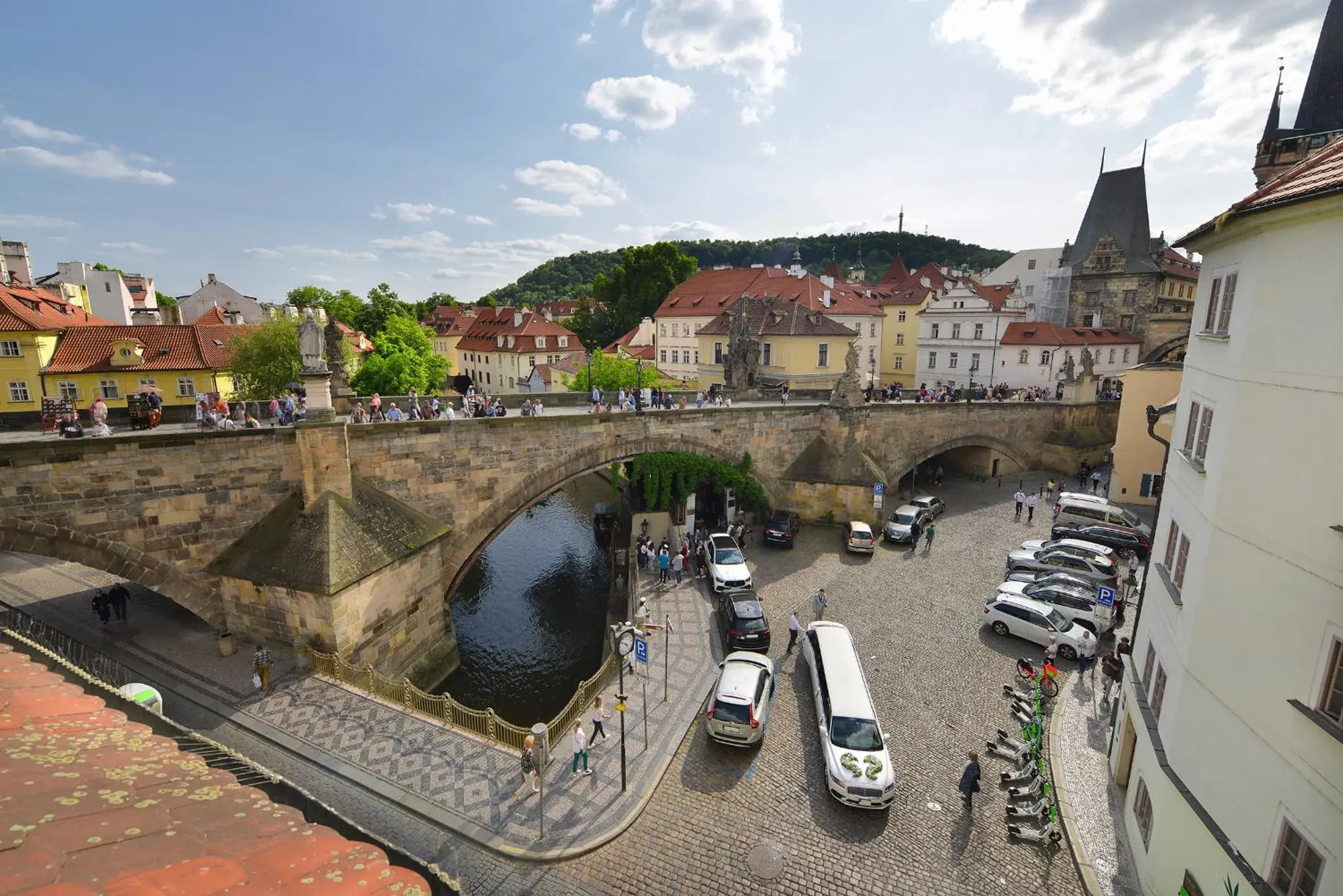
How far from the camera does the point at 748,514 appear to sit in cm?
2775

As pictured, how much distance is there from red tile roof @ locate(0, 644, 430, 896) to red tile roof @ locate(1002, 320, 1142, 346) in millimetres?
47150

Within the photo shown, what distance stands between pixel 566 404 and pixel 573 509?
11.9 m

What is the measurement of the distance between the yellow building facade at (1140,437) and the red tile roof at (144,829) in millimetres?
33871

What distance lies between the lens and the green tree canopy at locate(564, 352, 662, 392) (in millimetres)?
38438

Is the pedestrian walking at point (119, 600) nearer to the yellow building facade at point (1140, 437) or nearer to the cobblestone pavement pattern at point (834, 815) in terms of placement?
the cobblestone pavement pattern at point (834, 815)

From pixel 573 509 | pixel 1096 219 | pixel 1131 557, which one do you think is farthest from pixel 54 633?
pixel 1096 219

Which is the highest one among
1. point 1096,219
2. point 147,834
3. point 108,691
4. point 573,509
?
point 1096,219

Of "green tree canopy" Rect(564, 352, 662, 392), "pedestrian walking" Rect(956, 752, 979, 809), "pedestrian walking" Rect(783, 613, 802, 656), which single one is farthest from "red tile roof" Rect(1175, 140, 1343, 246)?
"green tree canopy" Rect(564, 352, 662, 392)

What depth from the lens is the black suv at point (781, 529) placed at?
2484cm

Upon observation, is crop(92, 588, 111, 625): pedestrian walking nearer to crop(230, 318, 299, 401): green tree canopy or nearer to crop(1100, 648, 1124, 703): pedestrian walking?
crop(230, 318, 299, 401): green tree canopy

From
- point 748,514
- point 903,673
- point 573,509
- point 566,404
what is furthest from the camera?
point 573,509

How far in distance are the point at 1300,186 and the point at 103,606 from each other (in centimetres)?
2596

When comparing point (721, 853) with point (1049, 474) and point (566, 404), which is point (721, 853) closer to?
point (566, 404)

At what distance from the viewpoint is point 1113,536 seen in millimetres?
24266
